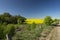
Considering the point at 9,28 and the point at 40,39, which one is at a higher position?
the point at 9,28

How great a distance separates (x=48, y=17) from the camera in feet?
94.7

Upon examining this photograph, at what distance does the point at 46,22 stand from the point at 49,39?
15968 mm

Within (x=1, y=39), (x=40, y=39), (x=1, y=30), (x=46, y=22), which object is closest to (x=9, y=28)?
(x=1, y=30)

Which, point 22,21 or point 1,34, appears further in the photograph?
point 22,21

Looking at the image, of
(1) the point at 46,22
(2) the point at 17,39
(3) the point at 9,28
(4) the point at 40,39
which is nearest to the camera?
(3) the point at 9,28

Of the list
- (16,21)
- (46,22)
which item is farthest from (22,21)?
(46,22)

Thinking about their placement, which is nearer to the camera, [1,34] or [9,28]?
[9,28]

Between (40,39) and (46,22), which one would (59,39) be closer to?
(40,39)

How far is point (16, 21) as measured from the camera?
28297 mm

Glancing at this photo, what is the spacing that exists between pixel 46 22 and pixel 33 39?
55.2 ft

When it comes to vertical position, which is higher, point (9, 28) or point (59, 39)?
point (9, 28)

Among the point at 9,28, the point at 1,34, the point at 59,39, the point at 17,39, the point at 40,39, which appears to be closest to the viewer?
the point at 9,28

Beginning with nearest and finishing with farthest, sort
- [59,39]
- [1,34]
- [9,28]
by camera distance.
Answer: [9,28] < [1,34] < [59,39]

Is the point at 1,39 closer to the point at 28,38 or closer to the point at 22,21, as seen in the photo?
the point at 28,38
